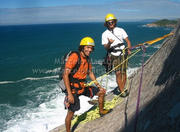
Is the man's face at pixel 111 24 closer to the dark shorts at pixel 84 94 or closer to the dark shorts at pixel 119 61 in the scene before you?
the dark shorts at pixel 119 61

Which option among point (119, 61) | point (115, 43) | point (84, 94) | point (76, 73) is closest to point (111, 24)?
point (115, 43)

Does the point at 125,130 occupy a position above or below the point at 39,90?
above

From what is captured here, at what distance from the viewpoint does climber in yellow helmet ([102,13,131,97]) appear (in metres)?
7.04

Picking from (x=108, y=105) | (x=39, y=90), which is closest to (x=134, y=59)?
(x=39, y=90)

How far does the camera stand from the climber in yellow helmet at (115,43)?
7.04m

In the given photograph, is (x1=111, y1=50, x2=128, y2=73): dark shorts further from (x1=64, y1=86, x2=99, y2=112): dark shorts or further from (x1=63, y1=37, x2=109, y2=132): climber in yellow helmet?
(x1=63, y1=37, x2=109, y2=132): climber in yellow helmet

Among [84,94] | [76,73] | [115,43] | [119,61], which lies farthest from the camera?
[119,61]

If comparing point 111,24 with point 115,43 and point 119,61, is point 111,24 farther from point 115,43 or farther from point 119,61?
point 119,61

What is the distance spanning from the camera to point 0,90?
2589cm

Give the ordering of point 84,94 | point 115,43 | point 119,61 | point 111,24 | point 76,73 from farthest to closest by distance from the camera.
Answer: point 119,61, point 115,43, point 111,24, point 84,94, point 76,73

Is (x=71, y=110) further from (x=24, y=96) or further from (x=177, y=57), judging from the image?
(x=24, y=96)

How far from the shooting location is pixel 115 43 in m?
7.33

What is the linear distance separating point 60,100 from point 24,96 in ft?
18.3

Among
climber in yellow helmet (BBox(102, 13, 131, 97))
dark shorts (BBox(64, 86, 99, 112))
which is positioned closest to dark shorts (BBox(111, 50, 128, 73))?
climber in yellow helmet (BBox(102, 13, 131, 97))
